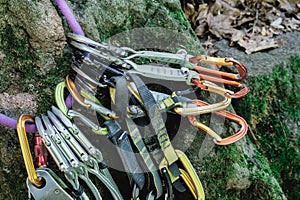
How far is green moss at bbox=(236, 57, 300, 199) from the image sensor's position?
2.06m

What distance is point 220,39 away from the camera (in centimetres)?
243

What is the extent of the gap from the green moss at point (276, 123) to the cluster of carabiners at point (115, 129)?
0.66 metres

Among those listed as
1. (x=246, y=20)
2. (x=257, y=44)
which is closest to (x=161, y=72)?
(x=257, y=44)

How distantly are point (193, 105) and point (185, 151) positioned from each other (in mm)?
228

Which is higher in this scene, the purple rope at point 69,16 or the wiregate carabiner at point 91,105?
the purple rope at point 69,16

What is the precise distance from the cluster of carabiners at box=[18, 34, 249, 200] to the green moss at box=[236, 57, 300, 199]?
2.17 feet

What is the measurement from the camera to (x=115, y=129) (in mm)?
1286

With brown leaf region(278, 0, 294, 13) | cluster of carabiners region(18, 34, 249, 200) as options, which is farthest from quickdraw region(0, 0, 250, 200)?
brown leaf region(278, 0, 294, 13)

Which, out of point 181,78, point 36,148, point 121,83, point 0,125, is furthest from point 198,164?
point 0,125

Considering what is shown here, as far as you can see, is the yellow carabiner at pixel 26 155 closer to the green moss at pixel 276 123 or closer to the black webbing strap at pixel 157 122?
the black webbing strap at pixel 157 122

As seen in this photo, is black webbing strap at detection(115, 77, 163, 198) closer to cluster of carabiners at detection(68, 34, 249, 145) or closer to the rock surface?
cluster of carabiners at detection(68, 34, 249, 145)

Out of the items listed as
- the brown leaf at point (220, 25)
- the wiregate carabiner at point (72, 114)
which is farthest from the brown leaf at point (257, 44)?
the wiregate carabiner at point (72, 114)

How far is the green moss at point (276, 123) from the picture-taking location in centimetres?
206

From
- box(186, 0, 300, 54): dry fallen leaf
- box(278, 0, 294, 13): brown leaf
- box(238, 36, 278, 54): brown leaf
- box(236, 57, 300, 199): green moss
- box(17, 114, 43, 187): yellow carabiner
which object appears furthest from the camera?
box(278, 0, 294, 13): brown leaf
